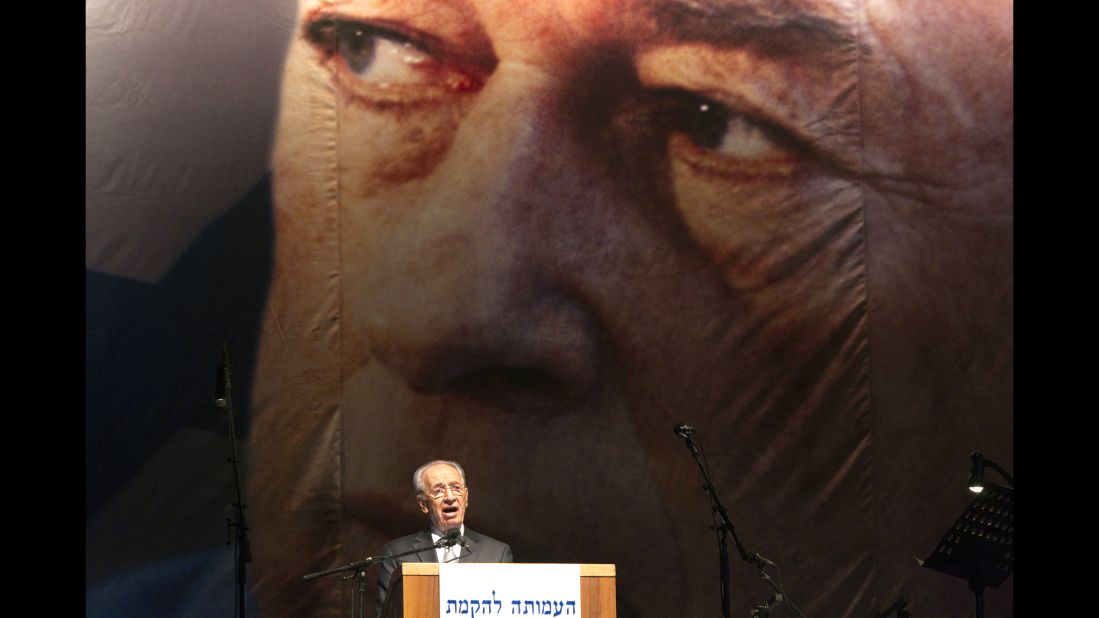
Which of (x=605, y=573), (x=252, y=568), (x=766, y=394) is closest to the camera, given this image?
(x=605, y=573)

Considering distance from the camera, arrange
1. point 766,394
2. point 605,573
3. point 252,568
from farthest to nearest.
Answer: point 766,394 < point 252,568 < point 605,573

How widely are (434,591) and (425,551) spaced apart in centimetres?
158

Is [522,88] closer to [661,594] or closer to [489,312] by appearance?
[489,312]

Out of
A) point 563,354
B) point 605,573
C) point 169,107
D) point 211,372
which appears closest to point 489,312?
point 563,354

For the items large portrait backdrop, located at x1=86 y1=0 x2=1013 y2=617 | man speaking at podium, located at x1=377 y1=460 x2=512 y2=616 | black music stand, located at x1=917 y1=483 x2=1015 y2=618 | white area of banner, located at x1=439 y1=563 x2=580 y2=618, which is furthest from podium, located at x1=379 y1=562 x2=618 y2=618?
large portrait backdrop, located at x1=86 y1=0 x2=1013 y2=617

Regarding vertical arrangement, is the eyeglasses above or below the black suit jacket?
above

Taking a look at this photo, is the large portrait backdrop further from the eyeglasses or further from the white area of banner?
the white area of banner

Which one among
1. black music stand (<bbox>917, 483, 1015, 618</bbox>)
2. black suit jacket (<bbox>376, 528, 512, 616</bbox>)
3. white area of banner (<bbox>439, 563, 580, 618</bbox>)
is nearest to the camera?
white area of banner (<bbox>439, 563, 580, 618</bbox>)

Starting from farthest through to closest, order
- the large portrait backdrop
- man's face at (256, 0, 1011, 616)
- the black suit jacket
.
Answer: man's face at (256, 0, 1011, 616)
the large portrait backdrop
the black suit jacket

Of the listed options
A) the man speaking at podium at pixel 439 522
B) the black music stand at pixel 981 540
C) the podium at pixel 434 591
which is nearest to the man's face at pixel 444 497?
the man speaking at podium at pixel 439 522

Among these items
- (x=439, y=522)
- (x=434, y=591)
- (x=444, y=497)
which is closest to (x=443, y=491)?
(x=444, y=497)

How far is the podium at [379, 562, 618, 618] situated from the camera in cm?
418

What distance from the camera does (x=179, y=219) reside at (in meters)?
6.05

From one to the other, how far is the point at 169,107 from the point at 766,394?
285cm
